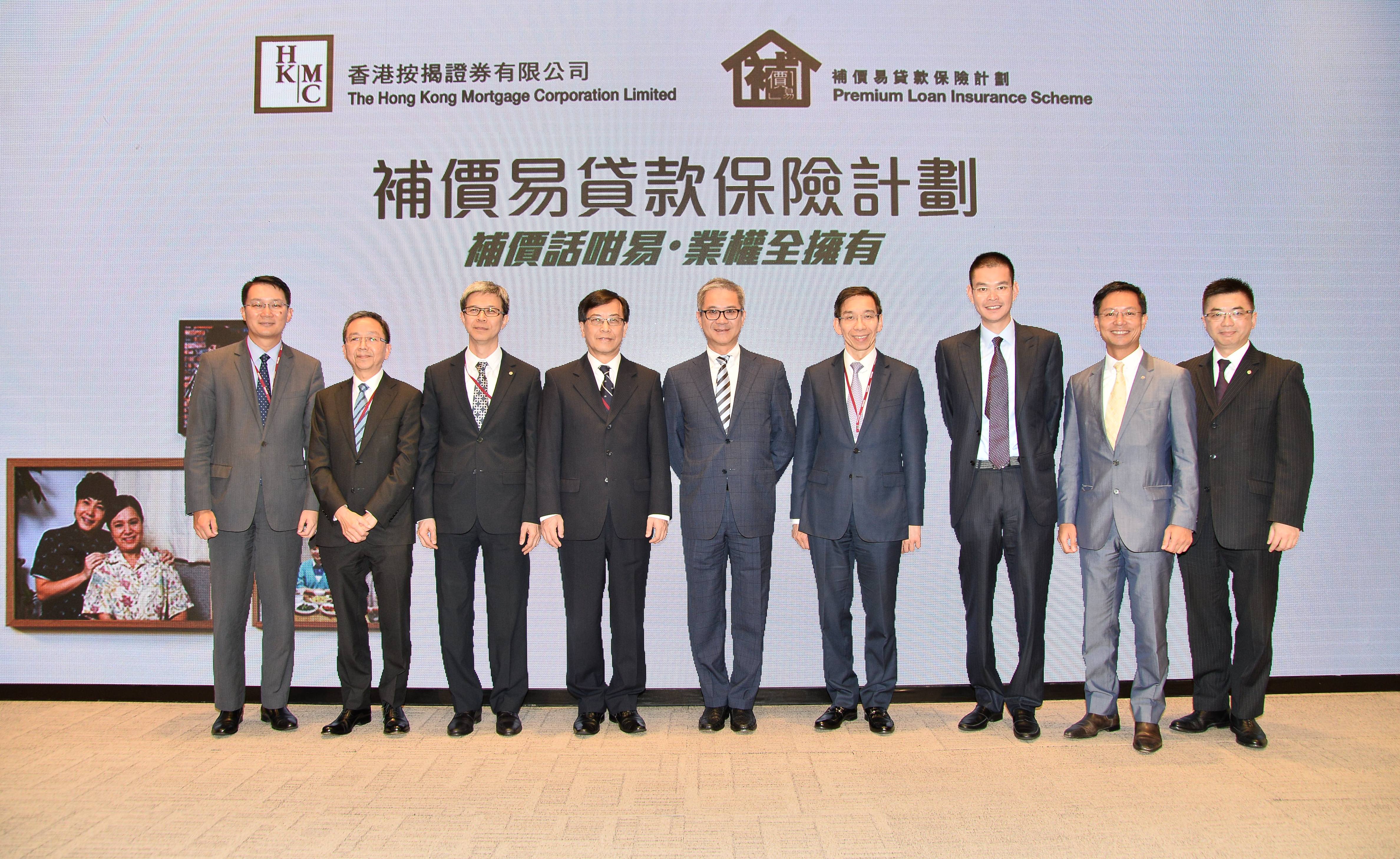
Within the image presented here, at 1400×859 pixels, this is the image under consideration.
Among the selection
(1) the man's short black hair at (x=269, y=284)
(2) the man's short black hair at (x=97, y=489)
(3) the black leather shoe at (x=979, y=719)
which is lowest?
(3) the black leather shoe at (x=979, y=719)

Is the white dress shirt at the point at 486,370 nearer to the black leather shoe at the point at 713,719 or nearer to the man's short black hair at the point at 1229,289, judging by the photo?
the black leather shoe at the point at 713,719

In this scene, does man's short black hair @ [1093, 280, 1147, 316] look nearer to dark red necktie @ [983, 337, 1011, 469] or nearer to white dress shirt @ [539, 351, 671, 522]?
dark red necktie @ [983, 337, 1011, 469]

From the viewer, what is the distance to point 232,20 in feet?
13.1

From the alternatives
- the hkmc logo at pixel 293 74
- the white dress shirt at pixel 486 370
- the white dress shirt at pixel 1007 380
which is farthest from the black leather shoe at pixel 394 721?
the hkmc logo at pixel 293 74

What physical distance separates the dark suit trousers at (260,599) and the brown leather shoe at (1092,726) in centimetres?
334

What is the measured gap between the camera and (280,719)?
343 centimetres

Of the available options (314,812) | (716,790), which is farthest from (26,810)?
(716,790)

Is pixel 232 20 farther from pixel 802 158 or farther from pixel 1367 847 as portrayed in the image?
pixel 1367 847

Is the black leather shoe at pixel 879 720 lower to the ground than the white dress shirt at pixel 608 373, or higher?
lower

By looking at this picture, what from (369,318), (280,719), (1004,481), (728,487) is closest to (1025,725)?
(1004,481)

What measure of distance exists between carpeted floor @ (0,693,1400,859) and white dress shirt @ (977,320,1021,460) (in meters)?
1.19

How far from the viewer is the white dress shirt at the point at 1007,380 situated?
10.8 feet

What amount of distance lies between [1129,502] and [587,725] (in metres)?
2.38

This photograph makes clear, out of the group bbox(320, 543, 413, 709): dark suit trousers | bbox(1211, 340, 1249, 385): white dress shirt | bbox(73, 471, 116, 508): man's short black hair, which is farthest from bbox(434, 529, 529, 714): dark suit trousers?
bbox(1211, 340, 1249, 385): white dress shirt
